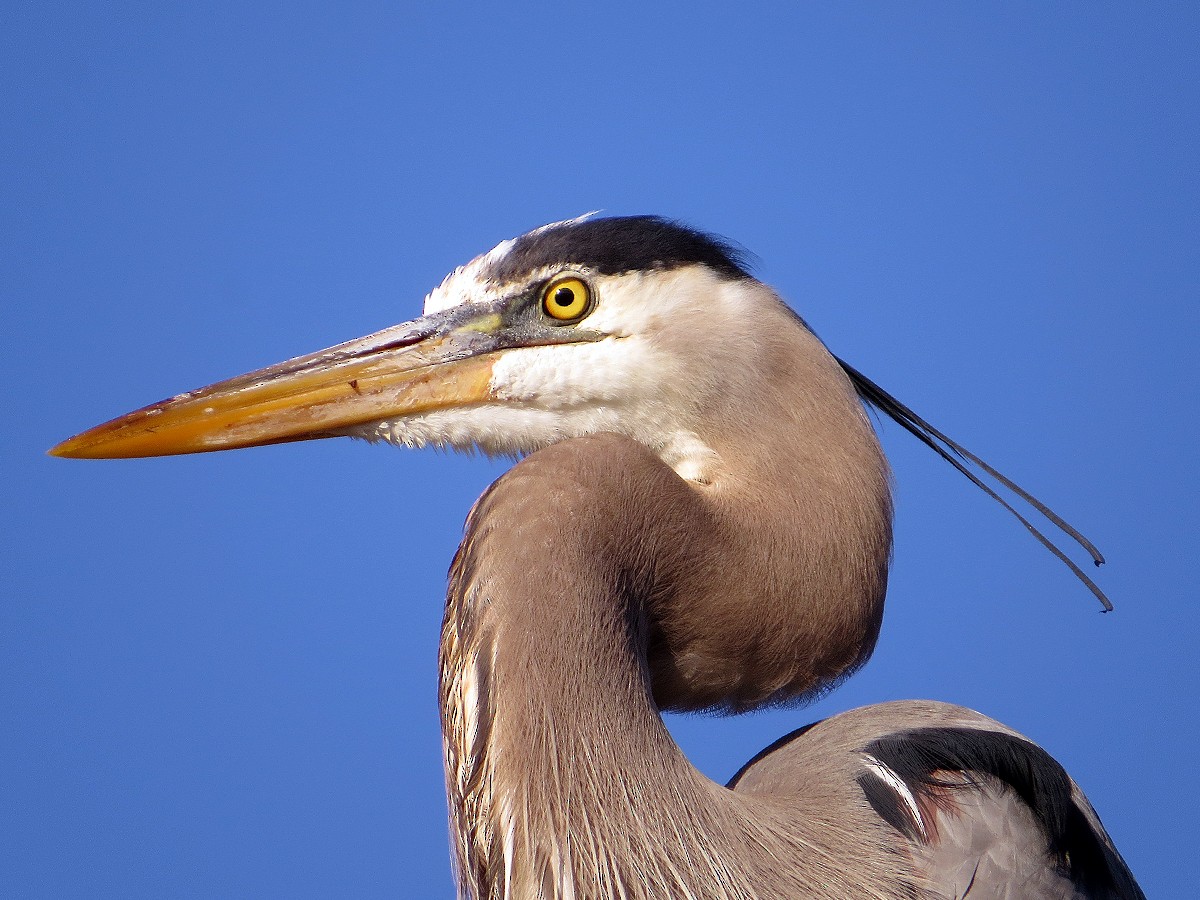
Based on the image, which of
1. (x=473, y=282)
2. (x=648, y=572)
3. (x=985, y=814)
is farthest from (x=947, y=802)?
(x=473, y=282)

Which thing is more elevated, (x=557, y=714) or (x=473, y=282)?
(x=473, y=282)

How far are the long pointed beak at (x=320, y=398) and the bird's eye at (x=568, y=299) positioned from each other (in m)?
0.07

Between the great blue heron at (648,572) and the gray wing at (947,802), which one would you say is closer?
the great blue heron at (648,572)

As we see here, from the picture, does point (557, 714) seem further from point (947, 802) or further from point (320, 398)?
point (947, 802)

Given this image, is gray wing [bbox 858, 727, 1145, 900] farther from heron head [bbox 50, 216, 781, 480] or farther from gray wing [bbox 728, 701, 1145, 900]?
heron head [bbox 50, 216, 781, 480]

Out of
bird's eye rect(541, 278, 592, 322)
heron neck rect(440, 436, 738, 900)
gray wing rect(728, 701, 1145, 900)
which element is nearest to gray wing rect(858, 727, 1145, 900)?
gray wing rect(728, 701, 1145, 900)

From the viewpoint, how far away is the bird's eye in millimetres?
1309

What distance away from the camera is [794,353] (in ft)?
4.28

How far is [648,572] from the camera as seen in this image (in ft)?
3.72

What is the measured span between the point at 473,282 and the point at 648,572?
44 centimetres

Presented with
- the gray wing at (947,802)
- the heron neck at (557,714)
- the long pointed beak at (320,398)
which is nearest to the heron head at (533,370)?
the long pointed beak at (320,398)

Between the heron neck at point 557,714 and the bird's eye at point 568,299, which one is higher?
the bird's eye at point 568,299

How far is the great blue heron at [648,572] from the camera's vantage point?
1.02 m

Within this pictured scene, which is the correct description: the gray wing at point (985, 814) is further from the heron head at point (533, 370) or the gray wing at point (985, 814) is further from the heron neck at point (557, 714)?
the heron head at point (533, 370)
